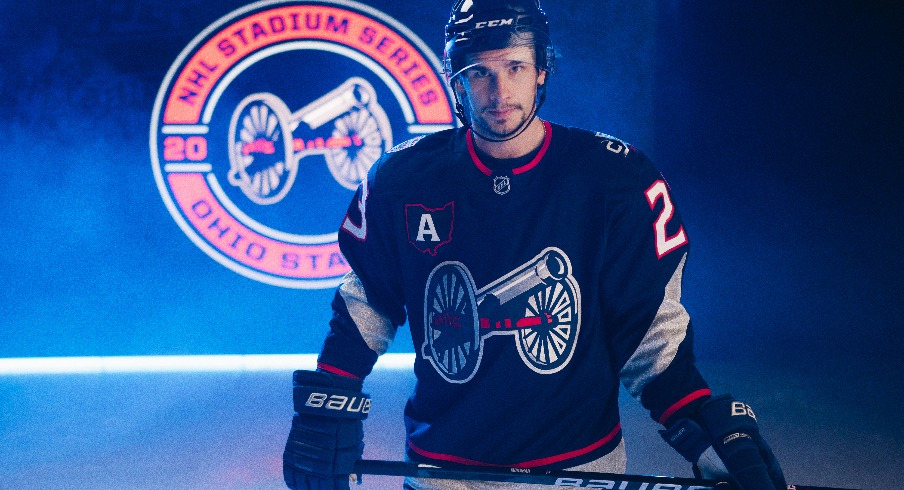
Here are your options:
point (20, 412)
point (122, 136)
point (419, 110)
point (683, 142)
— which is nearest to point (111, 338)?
point (20, 412)

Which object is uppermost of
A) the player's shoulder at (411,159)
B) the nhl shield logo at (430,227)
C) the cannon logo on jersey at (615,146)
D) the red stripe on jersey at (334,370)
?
the cannon logo on jersey at (615,146)

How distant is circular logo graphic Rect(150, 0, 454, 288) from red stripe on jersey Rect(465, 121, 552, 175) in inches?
113

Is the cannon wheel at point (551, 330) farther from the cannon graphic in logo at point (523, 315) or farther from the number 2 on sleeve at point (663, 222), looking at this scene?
the number 2 on sleeve at point (663, 222)

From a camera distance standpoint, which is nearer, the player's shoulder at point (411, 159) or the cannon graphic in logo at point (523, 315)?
the cannon graphic in logo at point (523, 315)

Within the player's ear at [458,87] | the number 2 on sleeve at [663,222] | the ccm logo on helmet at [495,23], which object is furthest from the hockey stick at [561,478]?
the ccm logo on helmet at [495,23]

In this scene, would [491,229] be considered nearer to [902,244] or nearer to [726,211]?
[726,211]

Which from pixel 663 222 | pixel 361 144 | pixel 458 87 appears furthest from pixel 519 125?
pixel 361 144

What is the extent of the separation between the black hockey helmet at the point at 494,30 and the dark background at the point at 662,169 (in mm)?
2836

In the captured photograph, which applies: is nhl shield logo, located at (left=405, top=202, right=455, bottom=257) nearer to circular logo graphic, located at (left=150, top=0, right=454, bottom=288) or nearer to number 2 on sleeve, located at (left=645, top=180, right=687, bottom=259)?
number 2 on sleeve, located at (left=645, top=180, right=687, bottom=259)

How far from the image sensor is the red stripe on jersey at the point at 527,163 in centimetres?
153

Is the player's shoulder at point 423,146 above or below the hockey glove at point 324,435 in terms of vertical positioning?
above

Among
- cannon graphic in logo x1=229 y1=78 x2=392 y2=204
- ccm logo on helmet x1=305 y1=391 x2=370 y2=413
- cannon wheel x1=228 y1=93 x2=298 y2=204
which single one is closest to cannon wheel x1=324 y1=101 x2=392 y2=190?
cannon graphic in logo x1=229 y1=78 x2=392 y2=204

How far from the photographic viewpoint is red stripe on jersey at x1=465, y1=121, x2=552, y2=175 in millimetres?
1534

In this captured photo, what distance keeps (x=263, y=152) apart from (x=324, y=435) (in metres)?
3.21
